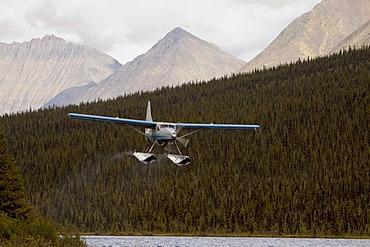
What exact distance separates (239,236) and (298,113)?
44.1 meters

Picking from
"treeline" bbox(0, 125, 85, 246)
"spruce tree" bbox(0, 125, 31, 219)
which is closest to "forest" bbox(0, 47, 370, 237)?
"spruce tree" bbox(0, 125, 31, 219)

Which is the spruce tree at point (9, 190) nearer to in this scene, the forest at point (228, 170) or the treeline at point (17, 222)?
the treeline at point (17, 222)

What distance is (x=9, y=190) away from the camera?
6494 cm

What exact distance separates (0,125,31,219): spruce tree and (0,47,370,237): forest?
57376mm

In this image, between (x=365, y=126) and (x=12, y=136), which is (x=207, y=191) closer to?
(x=365, y=126)

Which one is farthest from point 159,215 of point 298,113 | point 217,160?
point 298,113

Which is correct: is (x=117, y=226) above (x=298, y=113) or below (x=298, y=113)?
below

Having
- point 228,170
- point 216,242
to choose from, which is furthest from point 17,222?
point 228,170

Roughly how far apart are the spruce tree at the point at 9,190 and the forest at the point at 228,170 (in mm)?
57376

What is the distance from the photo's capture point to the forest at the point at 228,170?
13388cm

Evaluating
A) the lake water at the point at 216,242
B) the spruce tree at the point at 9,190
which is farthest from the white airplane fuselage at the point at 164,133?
the lake water at the point at 216,242

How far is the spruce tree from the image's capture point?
64438mm

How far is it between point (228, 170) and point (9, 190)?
83109 millimetres

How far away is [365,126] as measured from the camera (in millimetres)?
161250
